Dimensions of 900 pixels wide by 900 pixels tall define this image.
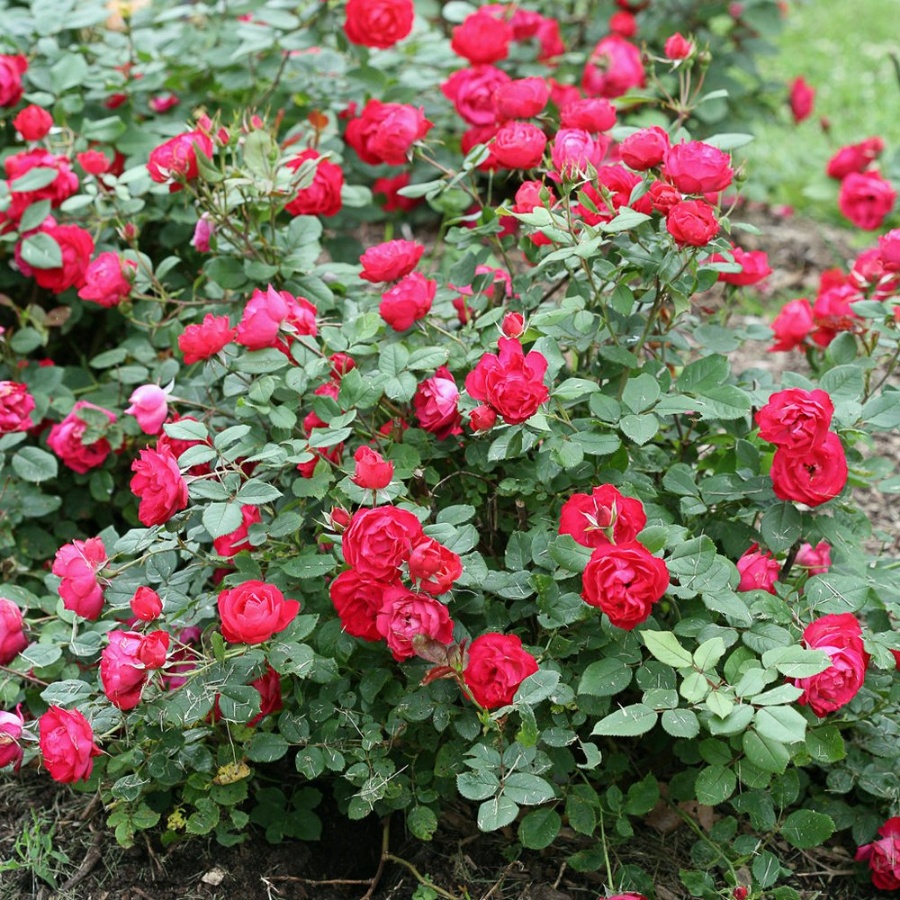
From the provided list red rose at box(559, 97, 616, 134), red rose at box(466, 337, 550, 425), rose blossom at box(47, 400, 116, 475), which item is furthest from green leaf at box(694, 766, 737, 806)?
rose blossom at box(47, 400, 116, 475)

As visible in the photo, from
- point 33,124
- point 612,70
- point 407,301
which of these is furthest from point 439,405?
point 612,70

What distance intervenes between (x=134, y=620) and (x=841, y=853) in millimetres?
1303

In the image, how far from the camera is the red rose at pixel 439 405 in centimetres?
185

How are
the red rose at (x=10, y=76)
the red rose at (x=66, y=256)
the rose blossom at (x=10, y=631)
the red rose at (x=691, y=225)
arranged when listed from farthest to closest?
1. the red rose at (x=10, y=76)
2. the red rose at (x=66, y=256)
3. the rose blossom at (x=10, y=631)
4. the red rose at (x=691, y=225)

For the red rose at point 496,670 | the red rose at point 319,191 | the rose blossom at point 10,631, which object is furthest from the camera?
the red rose at point 319,191

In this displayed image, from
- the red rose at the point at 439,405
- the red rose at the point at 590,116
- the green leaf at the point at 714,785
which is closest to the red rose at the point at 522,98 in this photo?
the red rose at the point at 590,116

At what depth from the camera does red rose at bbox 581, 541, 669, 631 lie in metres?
1.49

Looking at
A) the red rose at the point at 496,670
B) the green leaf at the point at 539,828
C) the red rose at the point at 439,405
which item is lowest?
the green leaf at the point at 539,828

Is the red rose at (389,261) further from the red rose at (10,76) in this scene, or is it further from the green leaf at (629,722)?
the red rose at (10,76)

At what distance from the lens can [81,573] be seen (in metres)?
1.81

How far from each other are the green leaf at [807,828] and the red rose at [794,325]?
38.8 inches

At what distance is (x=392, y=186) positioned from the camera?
3.13 m

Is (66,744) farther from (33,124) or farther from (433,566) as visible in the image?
(33,124)

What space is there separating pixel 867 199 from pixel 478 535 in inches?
64.4
